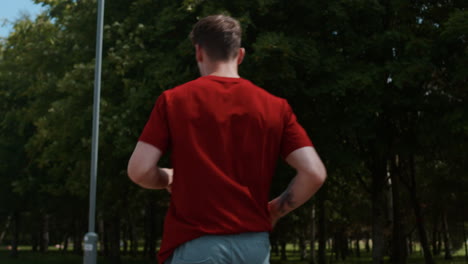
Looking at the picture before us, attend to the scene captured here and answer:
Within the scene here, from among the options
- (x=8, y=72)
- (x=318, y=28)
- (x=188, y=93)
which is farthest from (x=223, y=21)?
(x=8, y=72)

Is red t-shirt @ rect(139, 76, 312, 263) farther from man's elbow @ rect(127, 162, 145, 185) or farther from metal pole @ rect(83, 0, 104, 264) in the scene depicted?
metal pole @ rect(83, 0, 104, 264)

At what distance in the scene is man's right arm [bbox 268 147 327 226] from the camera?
2.45 meters

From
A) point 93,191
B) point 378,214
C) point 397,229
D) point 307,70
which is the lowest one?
point 397,229

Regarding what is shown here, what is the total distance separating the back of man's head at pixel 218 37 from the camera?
2486 mm

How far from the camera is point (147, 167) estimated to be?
94.5 inches

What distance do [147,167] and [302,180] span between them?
548 millimetres

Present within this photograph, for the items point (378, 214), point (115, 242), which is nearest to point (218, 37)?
point (378, 214)

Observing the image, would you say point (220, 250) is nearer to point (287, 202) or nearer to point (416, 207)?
point (287, 202)

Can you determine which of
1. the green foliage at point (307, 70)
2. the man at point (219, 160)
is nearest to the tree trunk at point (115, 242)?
the green foliage at point (307, 70)

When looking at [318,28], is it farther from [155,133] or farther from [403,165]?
[155,133]

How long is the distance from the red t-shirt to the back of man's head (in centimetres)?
12

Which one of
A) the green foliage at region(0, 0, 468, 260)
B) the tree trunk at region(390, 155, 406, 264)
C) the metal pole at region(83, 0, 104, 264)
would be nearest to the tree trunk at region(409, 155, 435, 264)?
→ the tree trunk at region(390, 155, 406, 264)

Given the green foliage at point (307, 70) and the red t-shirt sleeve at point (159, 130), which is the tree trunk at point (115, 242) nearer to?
the green foliage at point (307, 70)

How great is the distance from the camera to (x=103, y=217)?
2702 centimetres
